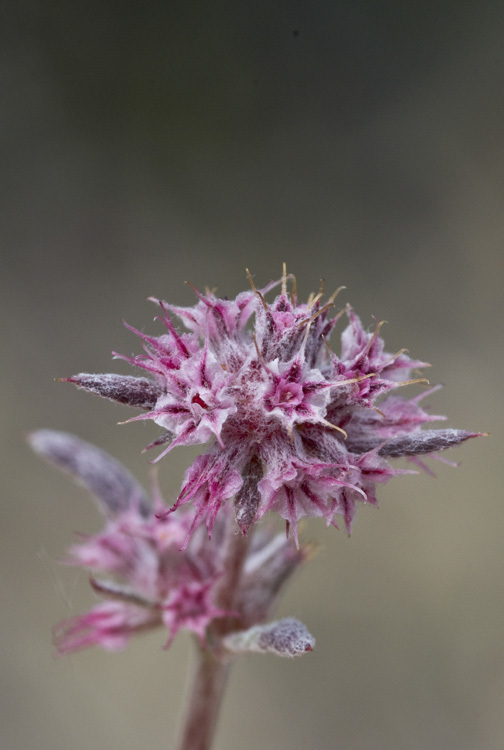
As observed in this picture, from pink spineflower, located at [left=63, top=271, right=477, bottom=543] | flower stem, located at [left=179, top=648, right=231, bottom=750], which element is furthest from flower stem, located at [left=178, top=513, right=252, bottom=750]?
pink spineflower, located at [left=63, top=271, right=477, bottom=543]

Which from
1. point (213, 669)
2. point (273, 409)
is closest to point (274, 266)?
point (213, 669)

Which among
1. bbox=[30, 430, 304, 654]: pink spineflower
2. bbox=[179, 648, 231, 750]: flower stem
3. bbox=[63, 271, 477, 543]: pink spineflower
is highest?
bbox=[63, 271, 477, 543]: pink spineflower

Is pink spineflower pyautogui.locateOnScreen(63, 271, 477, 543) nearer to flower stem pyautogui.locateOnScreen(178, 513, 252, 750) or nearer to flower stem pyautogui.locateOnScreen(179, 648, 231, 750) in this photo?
flower stem pyautogui.locateOnScreen(178, 513, 252, 750)

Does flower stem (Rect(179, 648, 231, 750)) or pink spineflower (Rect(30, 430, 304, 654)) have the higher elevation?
pink spineflower (Rect(30, 430, 304, 654))

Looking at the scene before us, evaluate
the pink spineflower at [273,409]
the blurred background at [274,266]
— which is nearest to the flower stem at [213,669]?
the pink spineflower at [273,409]

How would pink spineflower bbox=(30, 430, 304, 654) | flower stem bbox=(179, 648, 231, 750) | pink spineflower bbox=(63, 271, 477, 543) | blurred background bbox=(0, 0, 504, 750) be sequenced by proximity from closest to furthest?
pink spineflower bbox=(63, 271, 477, 543) → pink spineflower bbox=(30, 430, 304, 654) → flower stem bbox=(179, 648, 231, 750) → blurred background bbox=(0, 0, 504, 750)

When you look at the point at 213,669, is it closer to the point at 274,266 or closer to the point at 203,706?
the point at 203,706

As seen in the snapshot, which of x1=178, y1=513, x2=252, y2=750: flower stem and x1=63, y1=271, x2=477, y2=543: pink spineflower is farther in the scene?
x1=178, y1=513, x2=252, y2=750: flower stem
